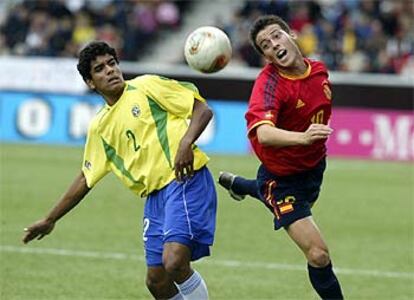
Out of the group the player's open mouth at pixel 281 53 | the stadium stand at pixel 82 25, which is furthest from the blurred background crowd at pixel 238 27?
the player's open mouth at pixel 281 53

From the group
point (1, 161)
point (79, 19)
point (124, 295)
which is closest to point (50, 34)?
point (79, 19)

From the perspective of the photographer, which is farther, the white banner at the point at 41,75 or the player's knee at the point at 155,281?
the white banner at the point at 41,75

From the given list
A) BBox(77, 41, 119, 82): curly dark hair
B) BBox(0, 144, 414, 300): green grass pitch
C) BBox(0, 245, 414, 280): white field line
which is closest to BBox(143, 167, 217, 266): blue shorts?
BBox(77, 41, 119, 82): curly dark hair

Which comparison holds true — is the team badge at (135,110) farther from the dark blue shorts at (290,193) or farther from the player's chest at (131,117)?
the dark blue shorts at (290,193)

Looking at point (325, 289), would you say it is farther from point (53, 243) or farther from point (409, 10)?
point (409, 10)

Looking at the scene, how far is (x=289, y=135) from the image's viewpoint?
775cm

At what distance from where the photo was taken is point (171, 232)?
7.80m

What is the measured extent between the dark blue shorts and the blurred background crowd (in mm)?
16575

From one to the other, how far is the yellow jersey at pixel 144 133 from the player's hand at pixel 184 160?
8.9 inches

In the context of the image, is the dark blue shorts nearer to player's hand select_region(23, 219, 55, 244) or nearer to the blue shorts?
the blue shorts

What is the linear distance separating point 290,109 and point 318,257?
3.37 ft

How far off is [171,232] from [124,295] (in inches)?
90.4

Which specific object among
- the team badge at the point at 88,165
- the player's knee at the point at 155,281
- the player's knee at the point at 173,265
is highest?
the team badge at the point at 88,165

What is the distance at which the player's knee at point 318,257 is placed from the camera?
8.02 m
